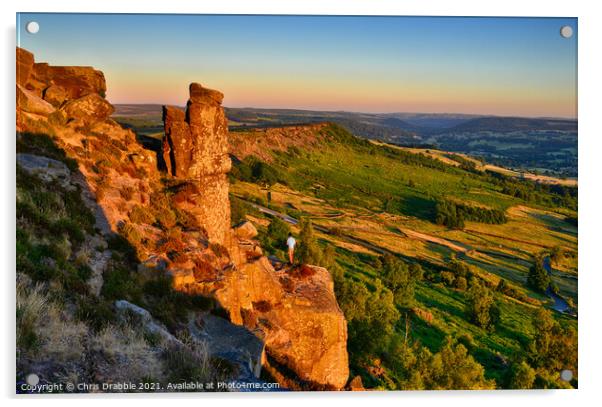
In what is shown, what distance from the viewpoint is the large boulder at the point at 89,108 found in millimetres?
10789

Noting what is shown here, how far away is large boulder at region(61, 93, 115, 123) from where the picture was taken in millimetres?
10789

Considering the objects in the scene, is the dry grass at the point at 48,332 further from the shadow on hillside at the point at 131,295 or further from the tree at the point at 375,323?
the tree at the point at 375,323

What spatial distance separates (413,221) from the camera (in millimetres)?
11828

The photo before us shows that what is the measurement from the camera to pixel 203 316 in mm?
7871

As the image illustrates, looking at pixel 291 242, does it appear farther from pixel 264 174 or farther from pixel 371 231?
pixel 371 231

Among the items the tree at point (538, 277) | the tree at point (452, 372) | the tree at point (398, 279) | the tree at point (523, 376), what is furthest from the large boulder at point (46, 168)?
the tree at point (538, 277)

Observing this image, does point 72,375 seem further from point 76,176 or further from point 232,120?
point 232,120

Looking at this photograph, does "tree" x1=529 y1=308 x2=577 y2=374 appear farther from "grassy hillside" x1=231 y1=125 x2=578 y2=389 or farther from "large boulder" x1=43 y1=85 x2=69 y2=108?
"large boulder" x1=43 y1=85 x2=69 y2=108

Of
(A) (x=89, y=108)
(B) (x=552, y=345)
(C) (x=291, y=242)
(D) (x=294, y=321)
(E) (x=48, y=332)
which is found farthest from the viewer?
(C) (x=291, y=242)

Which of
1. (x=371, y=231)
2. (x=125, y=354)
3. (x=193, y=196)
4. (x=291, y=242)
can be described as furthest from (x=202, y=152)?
(x=125, y=354)

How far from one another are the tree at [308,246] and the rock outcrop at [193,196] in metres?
0.78

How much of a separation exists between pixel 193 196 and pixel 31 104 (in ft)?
12.7

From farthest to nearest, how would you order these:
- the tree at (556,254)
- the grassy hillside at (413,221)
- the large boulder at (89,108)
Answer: the grassy hillside at (413,221) → the large boulder at (89,108) → the tree at (556,254)
